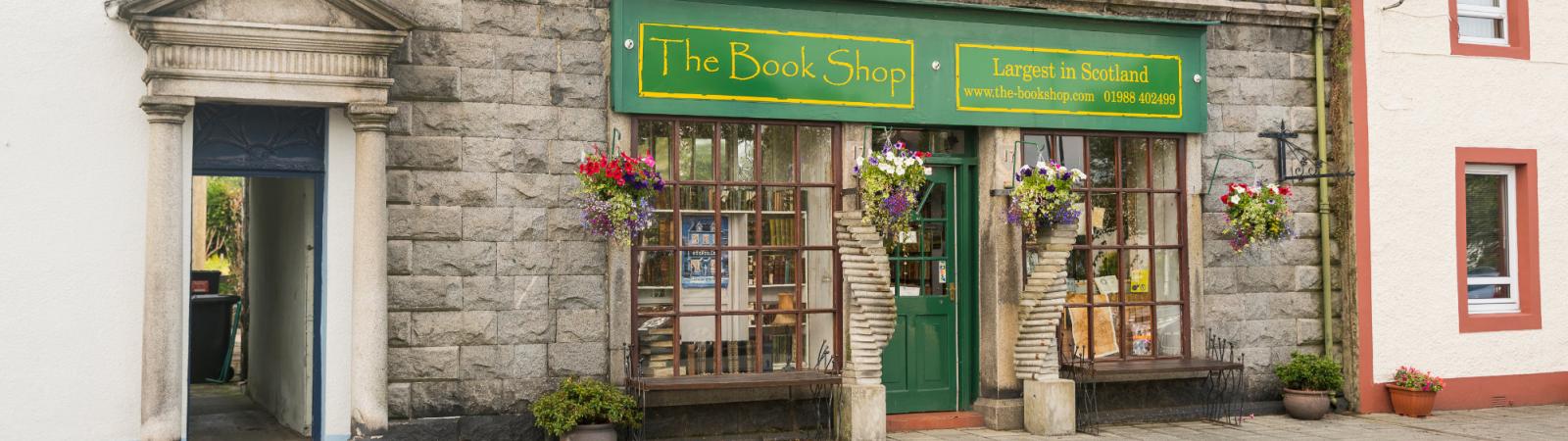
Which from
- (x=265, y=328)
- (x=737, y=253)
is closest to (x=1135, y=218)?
(x=737, y=253)

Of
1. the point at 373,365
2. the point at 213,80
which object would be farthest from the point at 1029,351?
the point at 213,80

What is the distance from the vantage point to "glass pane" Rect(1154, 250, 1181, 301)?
10.6 meters

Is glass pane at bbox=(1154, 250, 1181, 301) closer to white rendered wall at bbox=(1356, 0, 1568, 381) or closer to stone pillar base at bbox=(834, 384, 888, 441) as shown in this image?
white rendered wall at bbox=(1356, 0, 1568, 381)

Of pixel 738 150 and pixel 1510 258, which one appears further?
pixel 1510 258

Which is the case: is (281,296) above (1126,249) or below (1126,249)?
below

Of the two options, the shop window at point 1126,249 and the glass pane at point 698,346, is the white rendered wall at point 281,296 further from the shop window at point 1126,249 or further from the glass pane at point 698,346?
the shop window at point 1126,249

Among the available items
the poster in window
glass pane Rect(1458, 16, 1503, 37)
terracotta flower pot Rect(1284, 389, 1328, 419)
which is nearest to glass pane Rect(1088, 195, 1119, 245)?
terracotta flower pot Rect(1284, 389, 1328, 419)

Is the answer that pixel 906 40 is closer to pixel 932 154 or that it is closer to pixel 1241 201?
pixel 932 154

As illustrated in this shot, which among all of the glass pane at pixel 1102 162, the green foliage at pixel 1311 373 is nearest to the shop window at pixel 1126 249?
the glass pane at pixel 1102 162

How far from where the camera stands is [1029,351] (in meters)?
9.77

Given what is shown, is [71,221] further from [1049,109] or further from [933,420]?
[1049,109]

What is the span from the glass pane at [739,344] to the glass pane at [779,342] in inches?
3.5

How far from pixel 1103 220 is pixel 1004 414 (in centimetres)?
181

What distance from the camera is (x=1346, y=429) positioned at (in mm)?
10164
